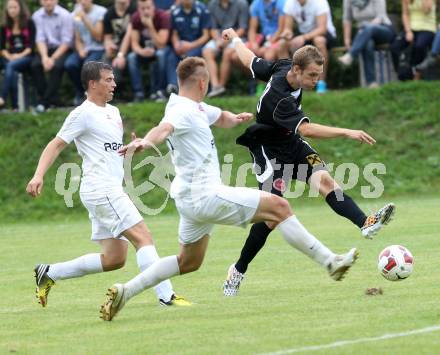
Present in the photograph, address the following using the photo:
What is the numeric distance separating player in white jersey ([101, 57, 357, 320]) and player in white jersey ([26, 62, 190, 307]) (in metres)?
0.57

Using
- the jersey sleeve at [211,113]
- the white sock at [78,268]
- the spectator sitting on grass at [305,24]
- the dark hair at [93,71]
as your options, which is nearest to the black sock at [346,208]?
the jersey sleeve at [211,113]

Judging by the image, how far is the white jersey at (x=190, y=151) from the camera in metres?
8.31

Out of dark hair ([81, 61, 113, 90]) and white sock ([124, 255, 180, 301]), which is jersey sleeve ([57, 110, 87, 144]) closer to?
dark hair ([81, 61, 113, 90])

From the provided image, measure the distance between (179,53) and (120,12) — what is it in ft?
4.41

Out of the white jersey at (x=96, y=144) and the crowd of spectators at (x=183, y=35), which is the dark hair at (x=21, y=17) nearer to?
the crowd of spectators at (x=183, y=35)

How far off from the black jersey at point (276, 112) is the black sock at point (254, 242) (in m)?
0.79

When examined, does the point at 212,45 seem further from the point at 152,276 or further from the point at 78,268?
the point at 152,276

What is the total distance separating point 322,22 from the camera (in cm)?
1964

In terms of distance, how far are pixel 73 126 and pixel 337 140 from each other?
1226 cm

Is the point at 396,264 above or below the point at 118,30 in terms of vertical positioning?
above

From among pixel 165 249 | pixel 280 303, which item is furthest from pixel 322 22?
pixel 280 303

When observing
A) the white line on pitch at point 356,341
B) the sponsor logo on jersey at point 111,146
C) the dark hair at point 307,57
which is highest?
the dark hair at point 307,57

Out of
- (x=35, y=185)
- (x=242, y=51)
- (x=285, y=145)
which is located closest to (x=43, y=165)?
(x=35, y=185)

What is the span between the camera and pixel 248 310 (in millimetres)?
8641
